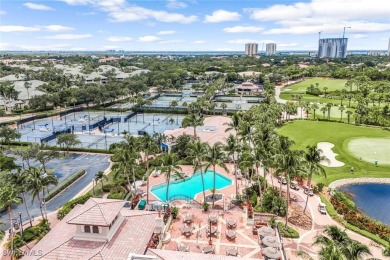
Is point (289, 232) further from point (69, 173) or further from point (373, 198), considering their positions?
point (69, 173)

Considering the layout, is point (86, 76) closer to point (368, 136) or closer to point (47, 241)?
point (368, 136)

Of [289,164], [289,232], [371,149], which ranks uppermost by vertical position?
[289,164]

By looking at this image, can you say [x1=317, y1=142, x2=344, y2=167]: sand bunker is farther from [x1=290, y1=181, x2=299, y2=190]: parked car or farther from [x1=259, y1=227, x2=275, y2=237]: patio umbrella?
[x1=259, y1=227, x2=275, y2=237]: patio umbrella

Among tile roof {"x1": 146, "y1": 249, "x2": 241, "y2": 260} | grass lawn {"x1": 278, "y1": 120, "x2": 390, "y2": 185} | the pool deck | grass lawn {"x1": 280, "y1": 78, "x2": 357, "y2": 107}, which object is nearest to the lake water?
grass lawn {"x1": 278, "y1": 120, "x2": 390, "y2": 185}

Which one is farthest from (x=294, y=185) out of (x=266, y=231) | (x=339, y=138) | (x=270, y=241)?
(x=339, y=138)

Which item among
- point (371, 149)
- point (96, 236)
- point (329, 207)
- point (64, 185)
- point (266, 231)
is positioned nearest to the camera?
point (96, 236)

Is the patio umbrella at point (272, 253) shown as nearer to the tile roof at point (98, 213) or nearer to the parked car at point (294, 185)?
the tile roof at point (98, 213)
